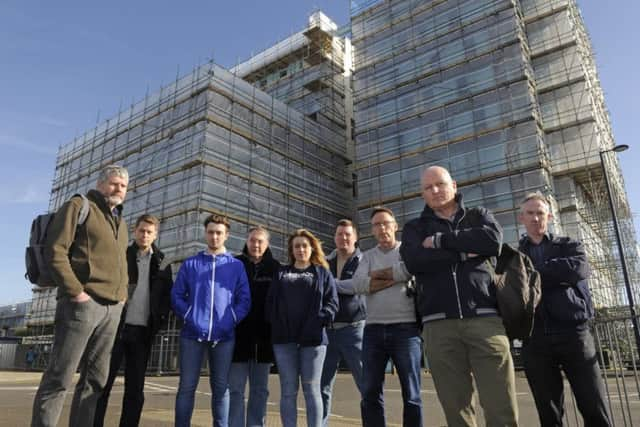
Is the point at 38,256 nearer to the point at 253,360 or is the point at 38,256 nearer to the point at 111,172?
the point at 111,172

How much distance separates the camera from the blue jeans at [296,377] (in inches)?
133

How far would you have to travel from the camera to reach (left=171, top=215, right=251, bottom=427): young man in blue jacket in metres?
3.42

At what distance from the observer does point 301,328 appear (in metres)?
3.47

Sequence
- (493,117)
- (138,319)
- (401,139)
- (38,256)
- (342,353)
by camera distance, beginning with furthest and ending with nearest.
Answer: (401,139), (493,117), (342,353), (138,319), (38,256)

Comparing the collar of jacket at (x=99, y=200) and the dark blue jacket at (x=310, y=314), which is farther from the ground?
the collar of jacket at (x=99, y=200)

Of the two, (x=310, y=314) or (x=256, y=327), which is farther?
(x=256, y=327)

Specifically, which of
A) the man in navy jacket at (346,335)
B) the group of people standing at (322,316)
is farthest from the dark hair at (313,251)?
the man in navy jacket at (346,335)

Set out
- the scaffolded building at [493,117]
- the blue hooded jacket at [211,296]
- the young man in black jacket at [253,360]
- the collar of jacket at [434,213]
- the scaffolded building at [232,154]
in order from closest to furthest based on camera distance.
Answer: the collar of jacket at [434,213]
the blue hooded jacket at [211,296]
the young man in black jacket at [253,360]
the scaffolded building at [232,154]
the scaffolded building at [493,117]

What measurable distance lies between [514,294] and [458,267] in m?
0.31

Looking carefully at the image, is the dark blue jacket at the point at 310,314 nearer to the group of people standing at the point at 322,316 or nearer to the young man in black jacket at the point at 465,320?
the group of people standing at the point at 322,316

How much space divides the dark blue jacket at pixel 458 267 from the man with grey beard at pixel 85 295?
77.7 inches

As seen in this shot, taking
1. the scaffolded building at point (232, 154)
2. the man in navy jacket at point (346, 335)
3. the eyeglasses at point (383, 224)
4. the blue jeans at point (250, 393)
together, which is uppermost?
the scaffolded building at point (232, 154)

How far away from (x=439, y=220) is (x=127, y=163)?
23.7m

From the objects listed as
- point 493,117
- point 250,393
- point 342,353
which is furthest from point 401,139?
point 250,393
